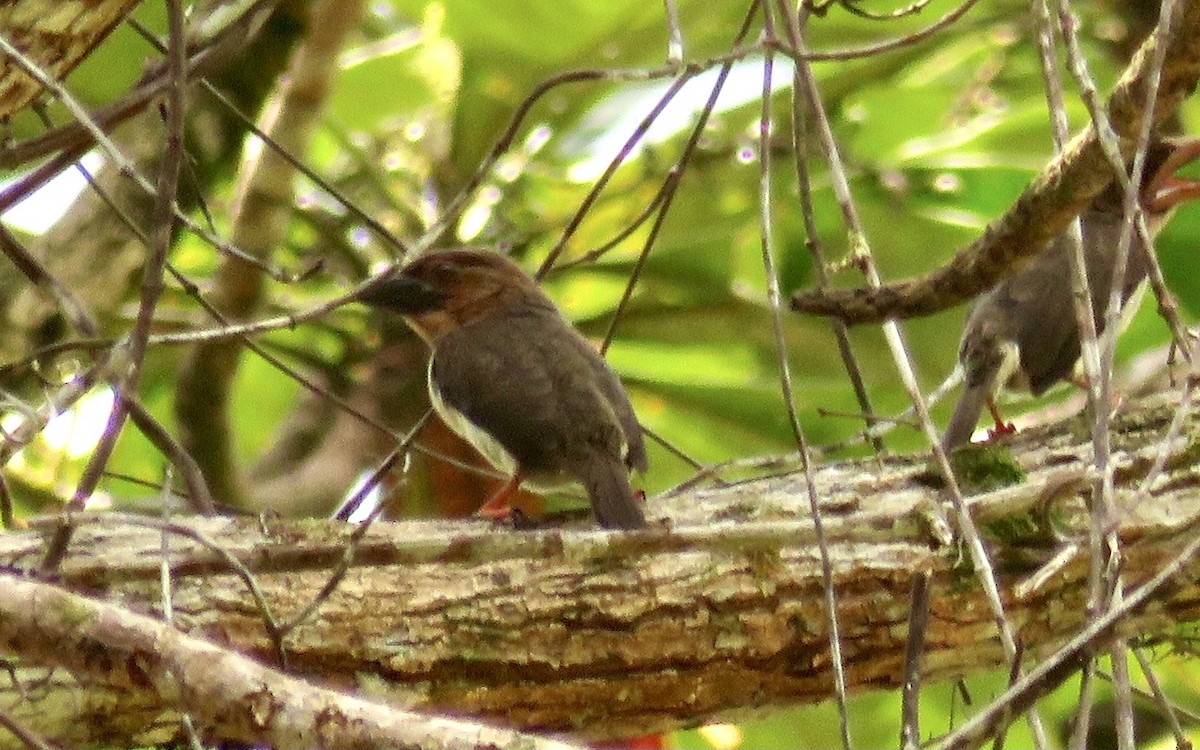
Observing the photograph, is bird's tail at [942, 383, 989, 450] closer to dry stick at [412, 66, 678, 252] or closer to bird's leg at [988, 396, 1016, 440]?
bird's leg at [988, 396, 1016, 440]

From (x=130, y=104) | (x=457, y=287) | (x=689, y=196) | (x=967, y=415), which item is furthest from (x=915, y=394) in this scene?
(x=689, y=196)

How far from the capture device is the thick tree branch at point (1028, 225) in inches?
103

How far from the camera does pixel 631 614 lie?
11.4ft

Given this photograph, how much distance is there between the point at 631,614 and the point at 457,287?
208cm

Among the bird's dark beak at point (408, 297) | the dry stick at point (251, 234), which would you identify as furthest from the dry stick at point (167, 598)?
the bird's dark beak at point (408, 297)

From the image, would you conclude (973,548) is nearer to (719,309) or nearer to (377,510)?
(377,510)

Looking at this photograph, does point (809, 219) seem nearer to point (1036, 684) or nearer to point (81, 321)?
point (81, 321)

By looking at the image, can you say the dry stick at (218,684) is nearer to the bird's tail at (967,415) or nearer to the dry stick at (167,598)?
the dry stick at (167,598)

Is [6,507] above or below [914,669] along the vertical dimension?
above

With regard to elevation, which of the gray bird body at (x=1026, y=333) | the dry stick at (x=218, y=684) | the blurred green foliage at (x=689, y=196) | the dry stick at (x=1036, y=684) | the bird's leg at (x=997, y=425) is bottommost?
the dry stick at (x=1036, y=684)

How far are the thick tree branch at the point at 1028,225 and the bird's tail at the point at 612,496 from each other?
1152mm

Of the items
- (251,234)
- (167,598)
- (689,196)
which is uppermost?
(689,196)

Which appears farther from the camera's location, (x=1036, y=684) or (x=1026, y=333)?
(x=1026, y=333)

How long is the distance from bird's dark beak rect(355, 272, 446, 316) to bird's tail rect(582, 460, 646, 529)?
1271 mm
